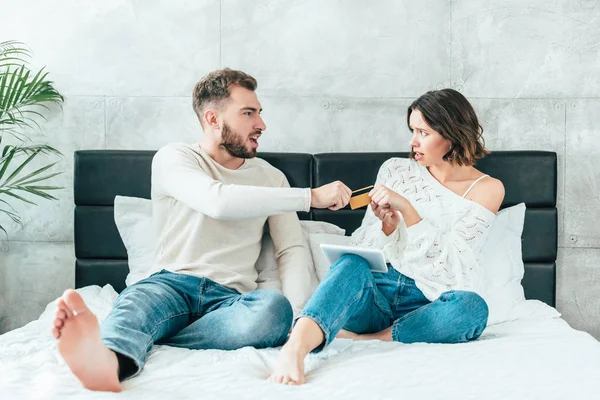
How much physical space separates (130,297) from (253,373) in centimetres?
46

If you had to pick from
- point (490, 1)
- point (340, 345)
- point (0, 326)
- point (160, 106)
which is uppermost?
point (490, 1)

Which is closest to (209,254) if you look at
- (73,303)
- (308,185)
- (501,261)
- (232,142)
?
(232,142)

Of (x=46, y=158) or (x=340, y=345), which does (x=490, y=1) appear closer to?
(x=340, y=345)

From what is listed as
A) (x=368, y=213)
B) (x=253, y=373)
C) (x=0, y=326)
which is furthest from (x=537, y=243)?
(x=0, y=326)

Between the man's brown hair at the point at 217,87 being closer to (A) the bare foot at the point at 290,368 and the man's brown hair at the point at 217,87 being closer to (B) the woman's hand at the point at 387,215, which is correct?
(B) the woman's hand at the point at 387,215

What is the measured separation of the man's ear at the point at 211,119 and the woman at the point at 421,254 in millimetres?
633

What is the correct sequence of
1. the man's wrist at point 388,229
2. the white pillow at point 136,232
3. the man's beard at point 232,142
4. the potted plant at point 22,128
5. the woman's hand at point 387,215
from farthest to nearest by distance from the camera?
the potted plant at point 22,128, the white pillow at point 136,232, the man's beard at point 232,142, the man's wrist at point 388,229, the woman's hand at point 387,215

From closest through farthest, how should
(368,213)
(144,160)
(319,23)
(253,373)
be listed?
(253,373)
(368,213)
(144,160)
(319,23)

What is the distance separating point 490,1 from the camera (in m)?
2.90

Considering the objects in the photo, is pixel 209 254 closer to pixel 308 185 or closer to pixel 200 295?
pixel 200 295

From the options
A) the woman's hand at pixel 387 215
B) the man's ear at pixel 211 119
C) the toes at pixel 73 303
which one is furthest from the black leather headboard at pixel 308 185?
the toes at pixel 73 303

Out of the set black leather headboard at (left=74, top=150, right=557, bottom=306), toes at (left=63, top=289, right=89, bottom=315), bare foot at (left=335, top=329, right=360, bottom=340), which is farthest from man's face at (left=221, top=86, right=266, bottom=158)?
toes at (left=63, top=289, right=89, bottom=315)

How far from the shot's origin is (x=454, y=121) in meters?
2.32

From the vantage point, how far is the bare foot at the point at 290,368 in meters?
1.56
